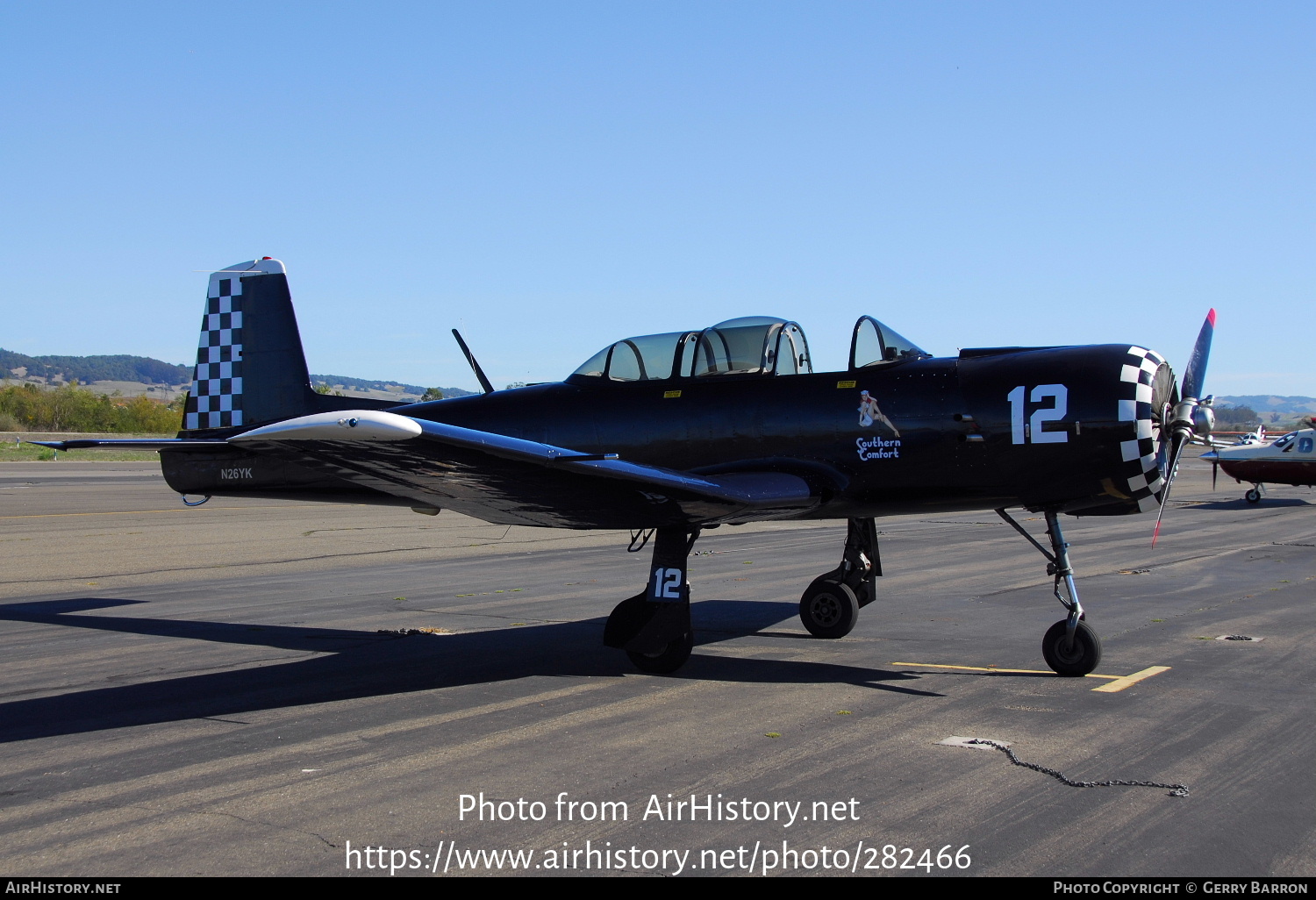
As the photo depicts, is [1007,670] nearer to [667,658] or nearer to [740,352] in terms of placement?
[667,658]

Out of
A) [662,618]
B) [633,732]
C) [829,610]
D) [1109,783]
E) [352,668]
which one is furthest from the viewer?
[829,610]

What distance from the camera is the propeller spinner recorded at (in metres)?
7.61

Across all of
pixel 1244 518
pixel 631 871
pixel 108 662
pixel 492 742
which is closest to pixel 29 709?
pixel 108 662

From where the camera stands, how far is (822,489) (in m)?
8.16

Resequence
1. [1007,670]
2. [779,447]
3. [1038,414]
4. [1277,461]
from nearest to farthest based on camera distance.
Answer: [1038,414]
[1007,670]
[779,447]
[1277,461]

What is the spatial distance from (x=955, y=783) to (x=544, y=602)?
735cm

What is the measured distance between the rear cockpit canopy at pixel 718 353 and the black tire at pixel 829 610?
218 centimetres

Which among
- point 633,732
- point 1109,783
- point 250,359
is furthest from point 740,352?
point 250,359

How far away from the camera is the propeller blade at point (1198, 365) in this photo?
25.7ft

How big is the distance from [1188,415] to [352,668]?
669 centimetres

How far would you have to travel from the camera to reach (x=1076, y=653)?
760 centimetres

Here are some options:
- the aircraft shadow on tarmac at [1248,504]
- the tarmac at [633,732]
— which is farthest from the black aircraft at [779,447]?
the aircraft shadow on tarmac at [1248,504]

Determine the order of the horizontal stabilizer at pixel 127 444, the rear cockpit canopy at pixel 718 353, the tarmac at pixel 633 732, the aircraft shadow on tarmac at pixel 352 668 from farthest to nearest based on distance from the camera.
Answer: the rear cockpit canopy at pixel 718 353
the horizontal stabilizer at pixel 127 444
the aircraft shadow on tarmac at pixel 352 668
the tarmac at pixel 633 732

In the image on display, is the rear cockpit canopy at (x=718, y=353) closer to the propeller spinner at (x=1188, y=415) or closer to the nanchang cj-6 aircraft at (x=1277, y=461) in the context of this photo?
the propeller spinner at (x=1188, y=415)
